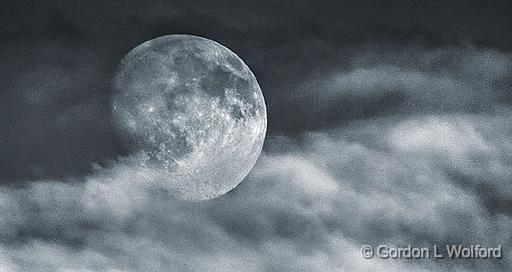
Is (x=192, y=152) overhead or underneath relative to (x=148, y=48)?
underneath

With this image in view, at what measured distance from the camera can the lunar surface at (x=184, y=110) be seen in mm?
24672

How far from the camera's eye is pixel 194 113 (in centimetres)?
2467

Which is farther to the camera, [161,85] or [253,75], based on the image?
[253,75]

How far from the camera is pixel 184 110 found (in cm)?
2470

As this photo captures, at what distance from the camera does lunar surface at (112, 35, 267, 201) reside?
2467 cm

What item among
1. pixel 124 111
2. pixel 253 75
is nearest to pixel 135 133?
pixel 124 111

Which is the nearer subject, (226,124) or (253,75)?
(226,124)

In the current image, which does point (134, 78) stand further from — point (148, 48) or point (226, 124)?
point (226, 124)

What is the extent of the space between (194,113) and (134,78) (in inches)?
97.3

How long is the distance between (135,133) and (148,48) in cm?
310

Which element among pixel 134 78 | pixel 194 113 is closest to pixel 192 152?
pixel 194 113

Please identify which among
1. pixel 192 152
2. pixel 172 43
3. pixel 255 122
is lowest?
pixel 192 152

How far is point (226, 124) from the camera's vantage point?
81.2 feet

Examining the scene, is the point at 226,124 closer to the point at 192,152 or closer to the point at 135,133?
the point at 192,152
